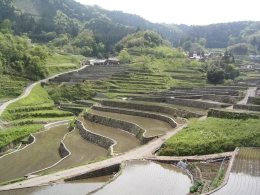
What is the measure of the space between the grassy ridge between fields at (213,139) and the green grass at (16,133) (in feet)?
55.2

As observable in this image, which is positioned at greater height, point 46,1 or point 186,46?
point 46,1

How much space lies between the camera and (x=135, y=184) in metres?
14.1

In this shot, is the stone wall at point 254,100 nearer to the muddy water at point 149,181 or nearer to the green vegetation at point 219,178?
the muddy water at point 149,181

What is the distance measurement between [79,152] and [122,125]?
6.74 metres

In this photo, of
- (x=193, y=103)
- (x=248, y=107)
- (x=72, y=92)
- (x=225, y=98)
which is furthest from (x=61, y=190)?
(x=72, y=92)

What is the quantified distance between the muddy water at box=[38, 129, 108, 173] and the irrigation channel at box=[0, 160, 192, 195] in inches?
177

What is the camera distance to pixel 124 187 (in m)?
13.8

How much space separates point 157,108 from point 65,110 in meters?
15.9

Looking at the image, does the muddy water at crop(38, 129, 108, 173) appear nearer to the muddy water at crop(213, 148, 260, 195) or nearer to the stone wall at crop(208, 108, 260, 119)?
the muddy water at crop(213, 148, 260, 195)

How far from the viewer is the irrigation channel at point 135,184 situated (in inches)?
528

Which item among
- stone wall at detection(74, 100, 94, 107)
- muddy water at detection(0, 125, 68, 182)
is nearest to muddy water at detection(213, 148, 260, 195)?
muddy water at detection(0, 125, 68, 182)

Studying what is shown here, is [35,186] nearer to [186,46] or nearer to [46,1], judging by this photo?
[186,46]

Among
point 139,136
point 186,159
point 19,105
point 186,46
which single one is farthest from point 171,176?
point 186,46

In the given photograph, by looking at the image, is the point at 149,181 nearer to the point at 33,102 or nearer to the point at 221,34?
the point at 33,102
